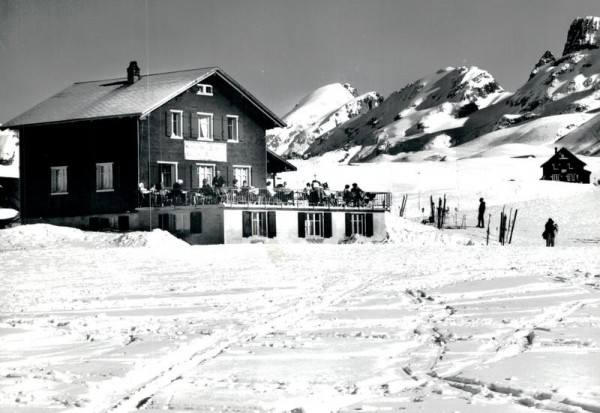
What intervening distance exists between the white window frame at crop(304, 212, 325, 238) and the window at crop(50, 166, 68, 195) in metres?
11.2

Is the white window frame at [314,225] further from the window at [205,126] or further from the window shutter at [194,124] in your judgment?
the window shutter at [194,124]

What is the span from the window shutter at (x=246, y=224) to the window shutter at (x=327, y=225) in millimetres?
4747

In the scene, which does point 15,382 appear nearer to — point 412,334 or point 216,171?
point 412,334

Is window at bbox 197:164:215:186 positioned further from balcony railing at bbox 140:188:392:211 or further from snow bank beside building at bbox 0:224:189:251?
snow bank beside building at bbox 0:224:189:251

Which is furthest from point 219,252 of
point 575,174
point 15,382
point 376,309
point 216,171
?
point 575,174

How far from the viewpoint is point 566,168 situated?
132 m

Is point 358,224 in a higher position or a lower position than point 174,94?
lower

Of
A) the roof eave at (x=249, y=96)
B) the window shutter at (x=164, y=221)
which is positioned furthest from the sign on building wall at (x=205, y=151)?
the window shutter at (x=164, y=221)

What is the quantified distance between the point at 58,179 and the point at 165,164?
5483mm

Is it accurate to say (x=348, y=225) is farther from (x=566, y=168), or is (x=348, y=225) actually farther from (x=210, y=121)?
(x=566, y=168)

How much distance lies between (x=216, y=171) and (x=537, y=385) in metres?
38.4

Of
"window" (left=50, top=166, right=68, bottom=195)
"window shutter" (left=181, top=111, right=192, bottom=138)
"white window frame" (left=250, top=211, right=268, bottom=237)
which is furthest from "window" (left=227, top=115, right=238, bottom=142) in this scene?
"window" (left=50, top=166, right=68, bottom=195)

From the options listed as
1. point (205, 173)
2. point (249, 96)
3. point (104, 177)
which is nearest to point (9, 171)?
point (249, 96)

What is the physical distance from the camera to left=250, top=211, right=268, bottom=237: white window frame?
40.6 meters
